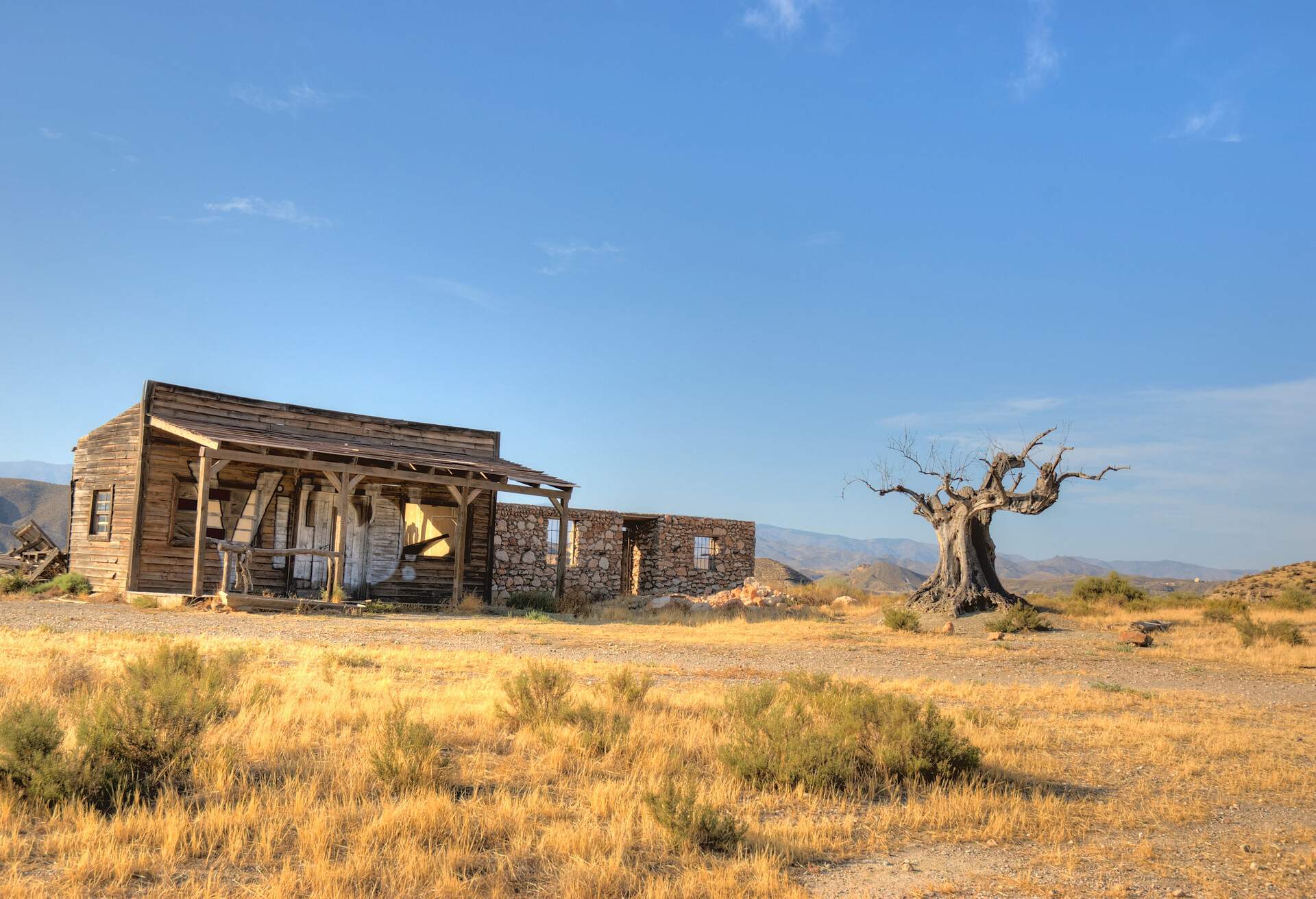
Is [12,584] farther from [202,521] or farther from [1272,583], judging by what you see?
[1272,583]

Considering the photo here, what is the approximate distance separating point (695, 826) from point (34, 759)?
3620mm

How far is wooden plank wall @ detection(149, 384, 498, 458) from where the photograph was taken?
20.2 m

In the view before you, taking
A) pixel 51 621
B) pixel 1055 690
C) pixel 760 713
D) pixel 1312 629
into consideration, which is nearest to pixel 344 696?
pixel 760 713

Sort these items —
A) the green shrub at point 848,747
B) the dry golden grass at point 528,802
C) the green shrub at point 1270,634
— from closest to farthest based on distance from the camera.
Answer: the dry golden grass at point 528,802, the green shrub at point 848,747, the green shrub at point 1270,634

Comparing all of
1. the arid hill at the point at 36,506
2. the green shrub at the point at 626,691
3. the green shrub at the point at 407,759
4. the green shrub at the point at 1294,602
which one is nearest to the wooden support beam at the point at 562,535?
the green shrub at the point at 626,691

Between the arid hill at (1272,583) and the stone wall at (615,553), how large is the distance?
1604cm

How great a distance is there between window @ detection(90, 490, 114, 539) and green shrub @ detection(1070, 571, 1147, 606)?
78.2 feet

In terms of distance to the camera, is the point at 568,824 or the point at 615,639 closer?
the point at 568,824

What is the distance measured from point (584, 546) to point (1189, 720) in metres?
20.5

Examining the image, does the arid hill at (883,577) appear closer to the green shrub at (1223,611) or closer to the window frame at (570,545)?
the window frame at (570,545)

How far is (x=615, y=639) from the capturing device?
1559 centimetres

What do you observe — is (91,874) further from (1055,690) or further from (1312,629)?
(1312,629)

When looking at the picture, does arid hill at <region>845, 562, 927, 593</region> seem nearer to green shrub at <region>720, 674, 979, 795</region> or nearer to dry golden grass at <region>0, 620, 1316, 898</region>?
dry golden grass at <region>0, 620, 1316, 898</region>

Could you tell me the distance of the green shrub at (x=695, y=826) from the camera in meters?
4.82
